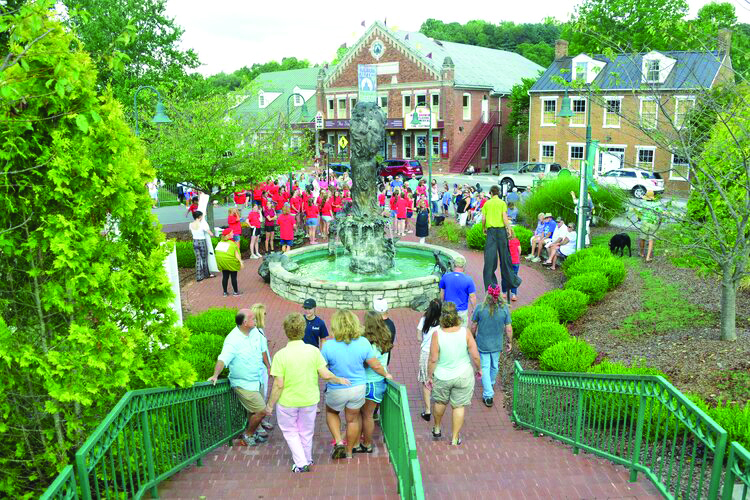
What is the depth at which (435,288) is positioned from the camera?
1310 centimetres

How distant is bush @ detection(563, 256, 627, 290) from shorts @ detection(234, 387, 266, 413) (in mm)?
8930

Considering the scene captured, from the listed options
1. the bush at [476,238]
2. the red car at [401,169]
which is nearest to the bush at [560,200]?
the bush at [476,238]

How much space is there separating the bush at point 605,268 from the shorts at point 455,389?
750 centimetres

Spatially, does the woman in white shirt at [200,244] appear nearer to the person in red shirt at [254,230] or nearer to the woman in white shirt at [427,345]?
the person in red shirt at [254,230]

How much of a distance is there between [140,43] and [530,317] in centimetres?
3257

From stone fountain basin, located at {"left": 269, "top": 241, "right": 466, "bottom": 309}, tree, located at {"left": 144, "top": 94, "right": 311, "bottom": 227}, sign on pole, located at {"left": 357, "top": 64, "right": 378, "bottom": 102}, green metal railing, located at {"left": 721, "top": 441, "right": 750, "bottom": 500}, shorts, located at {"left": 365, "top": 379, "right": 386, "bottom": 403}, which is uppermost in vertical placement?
sign on pole, located at {"left": 357, "top": 64, "right": 378, "bottom": 102}

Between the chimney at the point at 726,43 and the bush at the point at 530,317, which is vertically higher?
the chimney at the point at 726,43

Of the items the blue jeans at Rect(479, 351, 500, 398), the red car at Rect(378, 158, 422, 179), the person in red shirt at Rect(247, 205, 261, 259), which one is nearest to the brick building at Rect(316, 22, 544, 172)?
the red car at Rect(378, 158, 422, 179)

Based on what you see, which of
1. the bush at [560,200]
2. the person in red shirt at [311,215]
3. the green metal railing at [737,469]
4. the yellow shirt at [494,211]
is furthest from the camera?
the bush at [560,200]

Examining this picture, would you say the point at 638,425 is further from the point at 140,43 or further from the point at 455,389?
the point at 140,43

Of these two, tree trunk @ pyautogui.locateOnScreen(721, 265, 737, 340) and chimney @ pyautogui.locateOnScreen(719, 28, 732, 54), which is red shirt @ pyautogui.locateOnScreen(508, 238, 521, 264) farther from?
chimney @ pyautogui.locateOnScreen(719, 28, 732, 54)

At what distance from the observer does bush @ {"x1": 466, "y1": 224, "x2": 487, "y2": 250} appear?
18.2m

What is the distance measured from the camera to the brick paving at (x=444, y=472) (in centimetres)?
527

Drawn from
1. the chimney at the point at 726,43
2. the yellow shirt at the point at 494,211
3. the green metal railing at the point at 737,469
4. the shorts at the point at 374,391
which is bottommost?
the shorts at the point at 374,391
